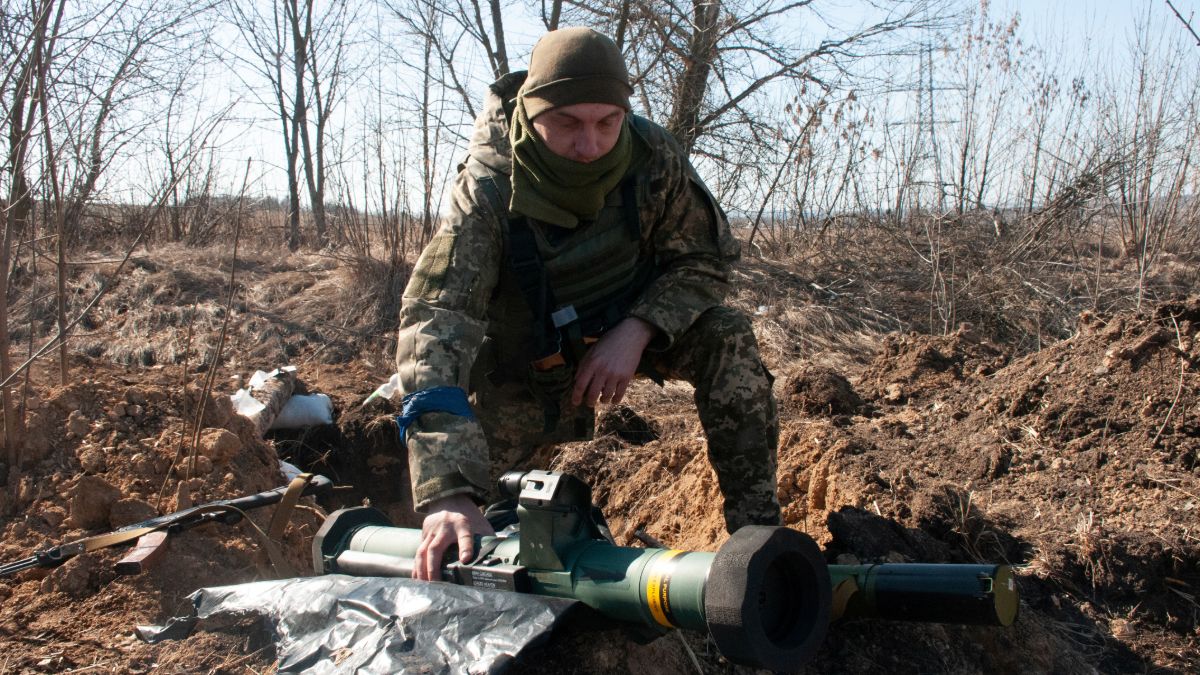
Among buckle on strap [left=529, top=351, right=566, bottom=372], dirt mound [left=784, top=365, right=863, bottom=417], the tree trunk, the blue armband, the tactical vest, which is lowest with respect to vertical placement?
dirt mound [left=784, top=365, right=863, bottom=417]

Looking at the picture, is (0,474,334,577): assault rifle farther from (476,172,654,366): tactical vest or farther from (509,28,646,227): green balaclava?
(509,28,646,227): green balaclava

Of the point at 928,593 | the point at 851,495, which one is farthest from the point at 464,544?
the point at 851,495

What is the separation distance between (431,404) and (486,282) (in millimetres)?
433

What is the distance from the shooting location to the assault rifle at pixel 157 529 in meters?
2.42

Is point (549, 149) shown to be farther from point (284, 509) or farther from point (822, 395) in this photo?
point (822, 395)

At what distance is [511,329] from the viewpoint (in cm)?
268

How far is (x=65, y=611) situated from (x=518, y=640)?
1432mm

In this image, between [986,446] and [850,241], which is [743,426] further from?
[850,241]

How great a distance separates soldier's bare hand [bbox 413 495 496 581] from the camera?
1.83 meters

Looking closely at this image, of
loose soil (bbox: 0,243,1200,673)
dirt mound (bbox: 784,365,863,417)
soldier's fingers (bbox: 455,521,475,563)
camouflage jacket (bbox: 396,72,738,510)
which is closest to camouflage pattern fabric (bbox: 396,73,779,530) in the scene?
camouflage jacket (bbox: 396,72,738,510)

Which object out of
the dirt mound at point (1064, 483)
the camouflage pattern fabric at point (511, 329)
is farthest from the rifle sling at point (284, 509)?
the dirt mound at point (1064, 483)

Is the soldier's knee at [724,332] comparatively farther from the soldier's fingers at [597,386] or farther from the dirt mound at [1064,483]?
the dirt mound at [1064,483]

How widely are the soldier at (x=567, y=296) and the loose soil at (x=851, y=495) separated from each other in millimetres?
413

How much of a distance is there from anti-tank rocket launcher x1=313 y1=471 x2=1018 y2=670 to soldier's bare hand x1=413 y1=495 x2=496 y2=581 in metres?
0.03
